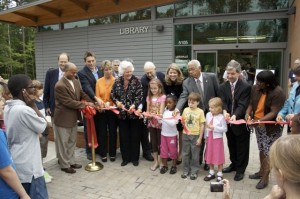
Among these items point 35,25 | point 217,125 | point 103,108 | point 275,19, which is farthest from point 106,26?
point 217,125

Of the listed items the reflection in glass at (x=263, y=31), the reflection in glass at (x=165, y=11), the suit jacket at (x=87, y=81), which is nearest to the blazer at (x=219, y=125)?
the suit jacket at (x=87, y=81)

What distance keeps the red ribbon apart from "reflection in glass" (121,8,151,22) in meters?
10.5

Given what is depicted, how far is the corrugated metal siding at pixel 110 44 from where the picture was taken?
14.7 m

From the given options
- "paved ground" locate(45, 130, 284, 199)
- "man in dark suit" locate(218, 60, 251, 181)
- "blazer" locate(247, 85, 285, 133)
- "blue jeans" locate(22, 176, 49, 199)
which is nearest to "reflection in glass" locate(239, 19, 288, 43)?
"paved ground" locate(45, 130, 284, 199)

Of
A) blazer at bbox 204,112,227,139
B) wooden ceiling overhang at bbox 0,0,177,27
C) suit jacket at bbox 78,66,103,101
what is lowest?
blazer at bbox 204,112,227,139

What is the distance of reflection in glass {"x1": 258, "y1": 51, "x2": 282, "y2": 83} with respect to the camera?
41.1ft

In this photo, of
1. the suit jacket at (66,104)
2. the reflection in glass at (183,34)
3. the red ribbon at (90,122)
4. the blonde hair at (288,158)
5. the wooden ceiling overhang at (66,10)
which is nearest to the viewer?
the blonde hair at (288,158)

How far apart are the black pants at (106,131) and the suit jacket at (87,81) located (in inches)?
19.2

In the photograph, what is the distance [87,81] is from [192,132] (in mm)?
2365

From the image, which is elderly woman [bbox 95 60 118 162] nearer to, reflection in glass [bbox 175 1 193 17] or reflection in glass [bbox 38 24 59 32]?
reflection in glass [bbox 175 1 193 17]

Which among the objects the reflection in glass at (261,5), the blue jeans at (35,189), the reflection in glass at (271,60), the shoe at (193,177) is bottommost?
the shoe at (193,177)

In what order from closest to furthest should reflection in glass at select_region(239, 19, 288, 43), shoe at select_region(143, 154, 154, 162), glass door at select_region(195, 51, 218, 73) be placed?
shoe at select_region(143, 154, 154, 162) < reflection in glass at select_region(239, 19, 288, 43) < glass door at select_region(195, 51, 218, 73)

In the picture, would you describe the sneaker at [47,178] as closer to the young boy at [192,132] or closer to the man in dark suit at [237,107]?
the young boy at [192,132]

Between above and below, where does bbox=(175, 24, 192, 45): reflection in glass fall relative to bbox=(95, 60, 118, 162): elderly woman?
above
